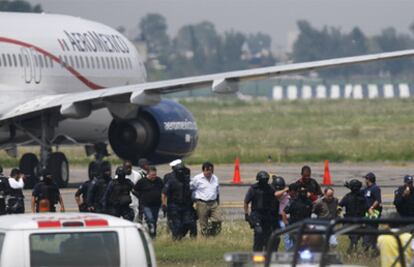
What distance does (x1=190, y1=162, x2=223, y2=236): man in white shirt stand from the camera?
2478 cm

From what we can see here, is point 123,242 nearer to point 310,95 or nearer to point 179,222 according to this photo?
point 179,222

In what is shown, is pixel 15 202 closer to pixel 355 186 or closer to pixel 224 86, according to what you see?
pixel 355 186

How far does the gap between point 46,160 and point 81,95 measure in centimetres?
185

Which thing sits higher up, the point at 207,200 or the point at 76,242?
the point at 76,242

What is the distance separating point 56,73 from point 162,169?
35.9ft

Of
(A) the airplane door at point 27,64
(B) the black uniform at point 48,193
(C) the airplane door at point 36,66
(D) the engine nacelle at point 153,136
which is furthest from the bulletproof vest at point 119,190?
(C) the airplane door at point 36,66

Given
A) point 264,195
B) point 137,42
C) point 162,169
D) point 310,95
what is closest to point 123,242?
point 264,195

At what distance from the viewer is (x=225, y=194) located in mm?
35594

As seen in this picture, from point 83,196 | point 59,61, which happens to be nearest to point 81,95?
point 59,61

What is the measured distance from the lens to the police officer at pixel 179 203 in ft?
80.5

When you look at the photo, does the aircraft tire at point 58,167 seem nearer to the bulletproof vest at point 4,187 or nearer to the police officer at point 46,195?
the bulletproof vest at point 4,187

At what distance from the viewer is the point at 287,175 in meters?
41.6

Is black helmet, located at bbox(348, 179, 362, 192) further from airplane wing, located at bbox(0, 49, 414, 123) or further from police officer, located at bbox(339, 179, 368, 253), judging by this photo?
airplane wing, located at bbox(0, 49, 414, 123)

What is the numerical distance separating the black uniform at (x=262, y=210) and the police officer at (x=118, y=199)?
92.3 inches
